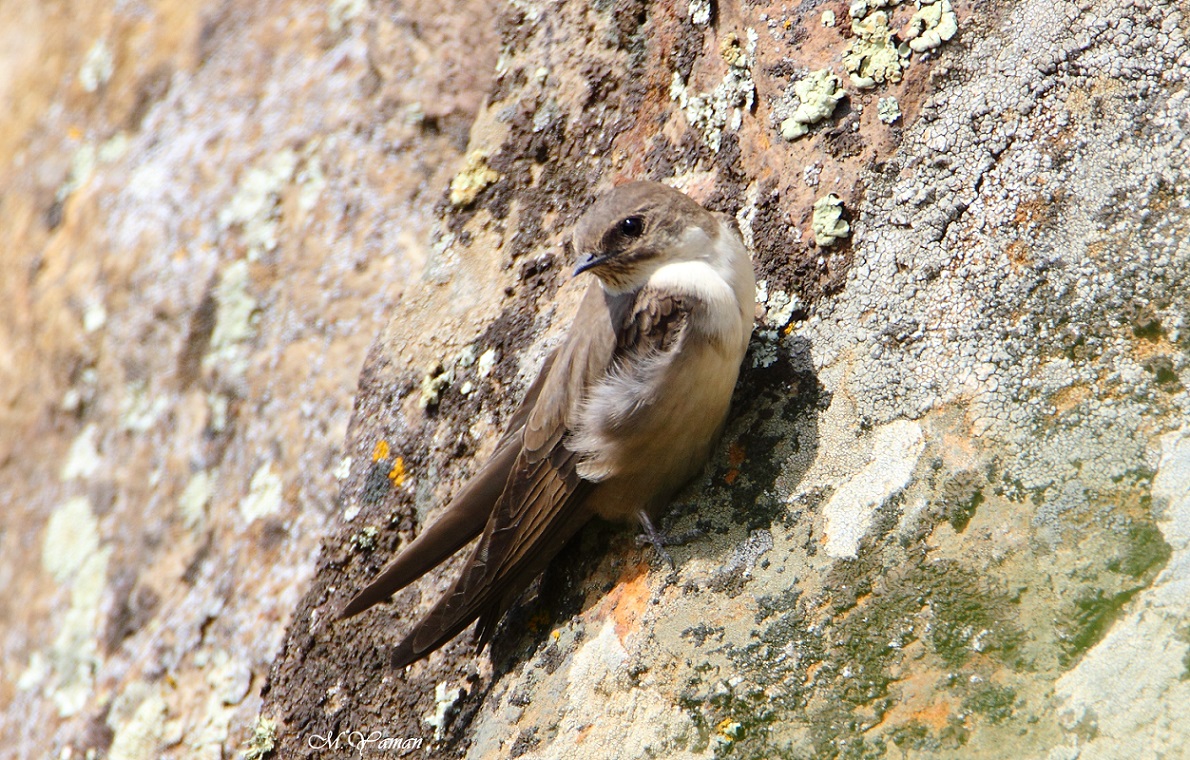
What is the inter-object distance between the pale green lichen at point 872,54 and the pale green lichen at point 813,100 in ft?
0.19

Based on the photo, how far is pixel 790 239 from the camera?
9.66 ft

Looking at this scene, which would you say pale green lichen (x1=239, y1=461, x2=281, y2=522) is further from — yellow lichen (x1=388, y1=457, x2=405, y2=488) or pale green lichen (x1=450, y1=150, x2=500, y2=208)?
pale green lichen (x1=450, y1=150, x2=500, y2=208)

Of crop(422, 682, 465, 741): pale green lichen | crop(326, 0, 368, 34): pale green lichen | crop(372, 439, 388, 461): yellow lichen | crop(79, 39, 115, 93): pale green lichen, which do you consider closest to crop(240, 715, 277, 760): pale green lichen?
crop(422, 682, 465, 741): pale green lichen

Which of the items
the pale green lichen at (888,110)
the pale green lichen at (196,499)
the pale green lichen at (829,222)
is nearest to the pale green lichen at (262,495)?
the pale green lichen at (196,499)

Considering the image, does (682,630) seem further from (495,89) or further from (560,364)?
(495,89)

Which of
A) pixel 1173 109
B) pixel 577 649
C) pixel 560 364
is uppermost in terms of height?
pixel 1173 109

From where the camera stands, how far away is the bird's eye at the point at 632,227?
3131 millimetres

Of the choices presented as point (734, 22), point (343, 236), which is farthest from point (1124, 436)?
point (343, 236)

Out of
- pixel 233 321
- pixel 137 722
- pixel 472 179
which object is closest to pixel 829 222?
pixel 472 179

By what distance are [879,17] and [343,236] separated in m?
2.14

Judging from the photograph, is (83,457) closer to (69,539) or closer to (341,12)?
(69,539)

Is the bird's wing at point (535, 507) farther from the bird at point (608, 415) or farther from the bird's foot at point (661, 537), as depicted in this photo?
the bird's foot at point (661, 537)

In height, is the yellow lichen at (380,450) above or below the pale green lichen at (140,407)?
below

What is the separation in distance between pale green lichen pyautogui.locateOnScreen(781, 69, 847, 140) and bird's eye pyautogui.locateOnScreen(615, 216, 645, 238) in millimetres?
494
